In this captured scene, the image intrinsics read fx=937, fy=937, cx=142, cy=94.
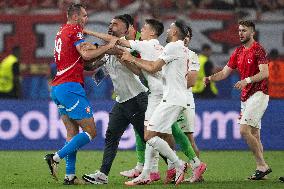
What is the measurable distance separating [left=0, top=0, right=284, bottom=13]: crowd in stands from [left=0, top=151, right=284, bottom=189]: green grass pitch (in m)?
6.52

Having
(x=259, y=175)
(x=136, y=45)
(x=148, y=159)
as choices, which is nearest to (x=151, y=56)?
(x=136, y=45)

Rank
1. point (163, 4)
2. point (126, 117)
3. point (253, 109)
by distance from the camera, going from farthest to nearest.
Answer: point (163, 4), point (253, 109), point (126, 117)

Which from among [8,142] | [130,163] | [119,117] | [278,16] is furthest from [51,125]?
[278,16]

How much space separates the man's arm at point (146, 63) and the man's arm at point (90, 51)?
24 cm

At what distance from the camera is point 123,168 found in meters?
14.5

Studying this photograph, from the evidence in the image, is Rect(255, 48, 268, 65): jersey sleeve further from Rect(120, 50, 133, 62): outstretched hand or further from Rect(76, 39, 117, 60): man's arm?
Rect(76, 39, 117, 60): man's arm

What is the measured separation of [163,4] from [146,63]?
1196 centimetres

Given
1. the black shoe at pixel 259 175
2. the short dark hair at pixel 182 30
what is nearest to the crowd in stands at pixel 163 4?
the black shoe at pixel 259 175

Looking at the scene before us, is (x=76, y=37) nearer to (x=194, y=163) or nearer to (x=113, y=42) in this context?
(x=113, y=42)

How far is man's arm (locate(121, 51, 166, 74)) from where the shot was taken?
37.9 feet

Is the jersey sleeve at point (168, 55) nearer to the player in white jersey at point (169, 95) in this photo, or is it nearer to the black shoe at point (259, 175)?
the player in white jersey at point (169, 95)

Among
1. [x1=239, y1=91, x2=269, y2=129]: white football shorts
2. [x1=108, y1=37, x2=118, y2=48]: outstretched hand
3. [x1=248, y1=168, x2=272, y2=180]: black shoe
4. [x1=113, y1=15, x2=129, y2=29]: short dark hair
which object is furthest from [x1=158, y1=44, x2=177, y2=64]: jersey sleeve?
[x1=248, y1=168, x2=272, y2=180]: black shoe

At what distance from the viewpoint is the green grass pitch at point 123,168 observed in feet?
38.5

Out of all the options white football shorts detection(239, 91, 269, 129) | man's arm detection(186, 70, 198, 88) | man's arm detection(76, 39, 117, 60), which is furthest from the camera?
white football shorts detection(239, 91, 269, 129)
